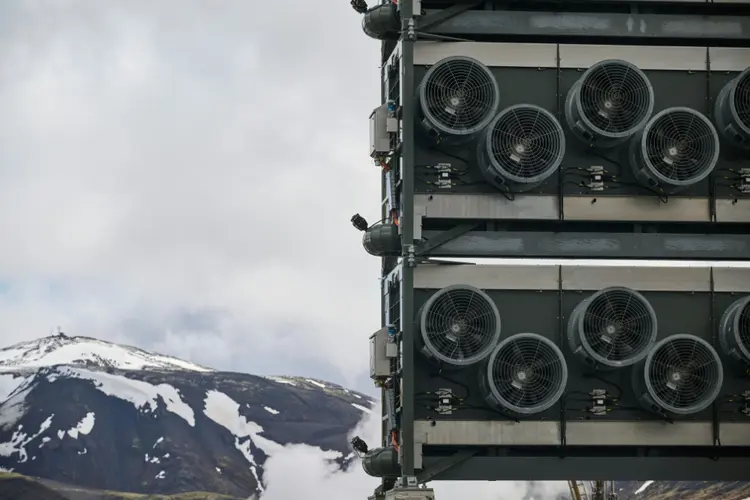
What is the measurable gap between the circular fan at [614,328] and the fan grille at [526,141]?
111 inches

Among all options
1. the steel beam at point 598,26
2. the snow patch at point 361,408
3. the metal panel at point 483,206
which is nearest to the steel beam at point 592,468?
the metal panel at point 483,206

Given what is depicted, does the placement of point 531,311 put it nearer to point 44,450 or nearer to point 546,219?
point 546,219

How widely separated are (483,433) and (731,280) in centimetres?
601

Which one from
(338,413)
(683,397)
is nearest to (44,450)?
(338,413)

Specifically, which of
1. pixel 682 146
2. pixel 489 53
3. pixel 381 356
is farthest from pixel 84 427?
pixel 682 146

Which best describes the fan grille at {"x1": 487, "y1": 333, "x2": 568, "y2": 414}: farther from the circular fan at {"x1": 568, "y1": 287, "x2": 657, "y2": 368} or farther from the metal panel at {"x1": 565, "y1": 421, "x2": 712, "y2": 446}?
the metal panel at {"x1": 565, "y1": 421, "x2": 712, "y2": 446}

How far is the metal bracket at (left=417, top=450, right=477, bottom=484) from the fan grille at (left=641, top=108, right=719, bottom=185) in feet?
22.4

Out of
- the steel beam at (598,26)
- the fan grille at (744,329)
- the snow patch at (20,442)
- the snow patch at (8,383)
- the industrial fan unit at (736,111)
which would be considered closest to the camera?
the fan grille at (744,329)

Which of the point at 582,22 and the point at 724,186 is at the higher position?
the point at 582,22

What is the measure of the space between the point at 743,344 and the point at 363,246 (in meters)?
7.99

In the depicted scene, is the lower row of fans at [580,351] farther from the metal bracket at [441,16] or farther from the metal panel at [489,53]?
the metal bracket at [441,16]

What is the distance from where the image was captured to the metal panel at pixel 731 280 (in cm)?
2602

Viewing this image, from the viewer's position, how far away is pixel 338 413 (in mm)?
67312

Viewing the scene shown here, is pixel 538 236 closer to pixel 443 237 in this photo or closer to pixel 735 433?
pixel 443 237
